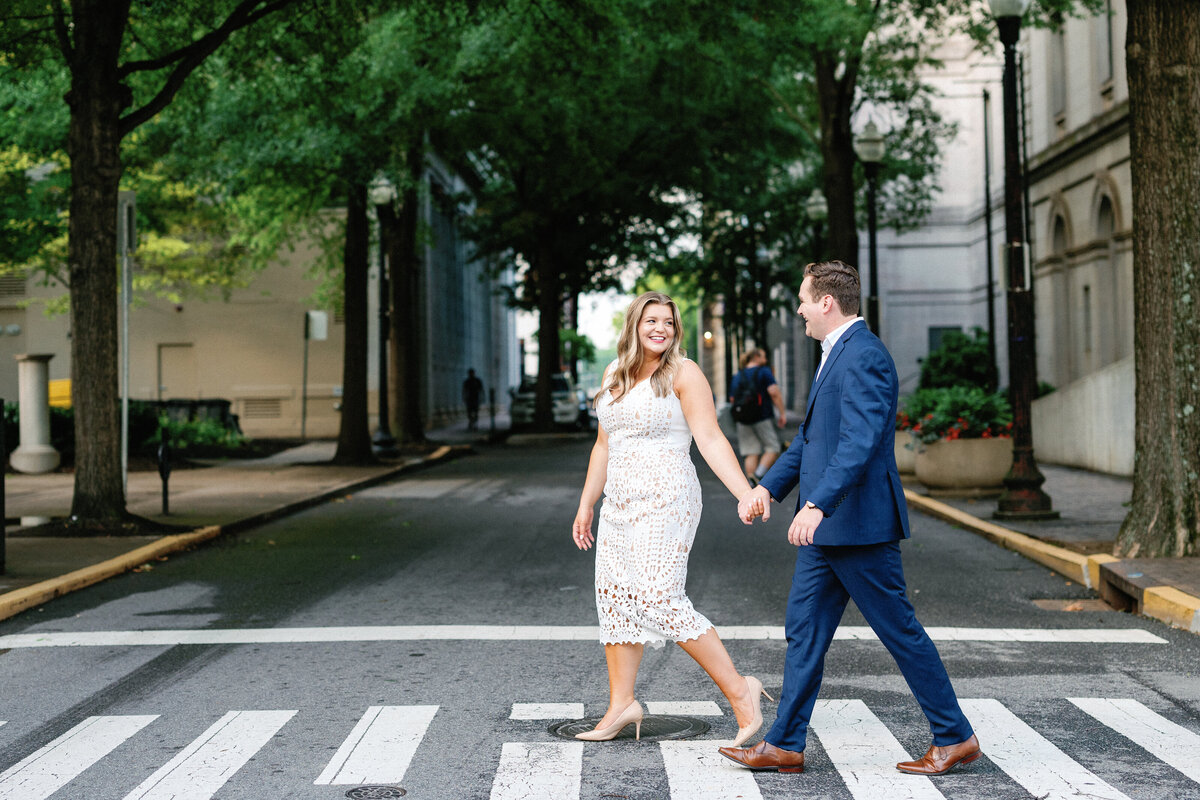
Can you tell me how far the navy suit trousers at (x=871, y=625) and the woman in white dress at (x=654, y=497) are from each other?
0.36 m

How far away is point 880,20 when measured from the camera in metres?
23.4

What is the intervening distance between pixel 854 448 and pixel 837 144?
808 inches

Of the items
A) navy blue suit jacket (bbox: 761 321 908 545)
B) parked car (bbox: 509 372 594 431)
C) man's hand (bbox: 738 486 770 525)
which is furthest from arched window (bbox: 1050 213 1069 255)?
man's hand (bbox: 738 486 770 525)

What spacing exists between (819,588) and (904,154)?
3544cm

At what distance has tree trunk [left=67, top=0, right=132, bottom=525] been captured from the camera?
12984mm

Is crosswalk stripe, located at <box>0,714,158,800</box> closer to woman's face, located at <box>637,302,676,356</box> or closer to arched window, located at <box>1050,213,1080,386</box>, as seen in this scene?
woman's face, located at <box>637,302,676,356</box>

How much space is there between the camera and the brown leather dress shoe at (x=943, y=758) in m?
→ 4.89

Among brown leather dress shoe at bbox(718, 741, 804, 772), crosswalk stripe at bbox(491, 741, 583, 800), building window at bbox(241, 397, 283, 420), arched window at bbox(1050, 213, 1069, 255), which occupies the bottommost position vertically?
crosswalk stripe at bbox(491, 741, 583, 800)

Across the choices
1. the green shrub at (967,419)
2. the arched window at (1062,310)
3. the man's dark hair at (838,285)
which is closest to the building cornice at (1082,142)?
the arched window at (1062,310)

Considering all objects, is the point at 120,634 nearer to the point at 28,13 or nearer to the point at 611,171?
the point at 28,13

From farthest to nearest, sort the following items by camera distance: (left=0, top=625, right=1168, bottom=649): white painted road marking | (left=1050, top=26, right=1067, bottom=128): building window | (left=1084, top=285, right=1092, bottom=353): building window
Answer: (left=1050, top=26, right=1067, bottom=128): building window
(left=1084, top=285, right=1092, bottom=353): building window
(left=0, top=625, right=1168, bottom=649): white painted road marking

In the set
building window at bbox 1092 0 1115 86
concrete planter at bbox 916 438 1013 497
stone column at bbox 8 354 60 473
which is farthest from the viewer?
building window at bbox 1092 0 1115 86

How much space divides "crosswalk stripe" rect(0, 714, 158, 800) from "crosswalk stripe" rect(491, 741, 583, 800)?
166 centimetres

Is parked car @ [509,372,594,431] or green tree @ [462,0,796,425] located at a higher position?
green tree @ [462,0,796,425]
